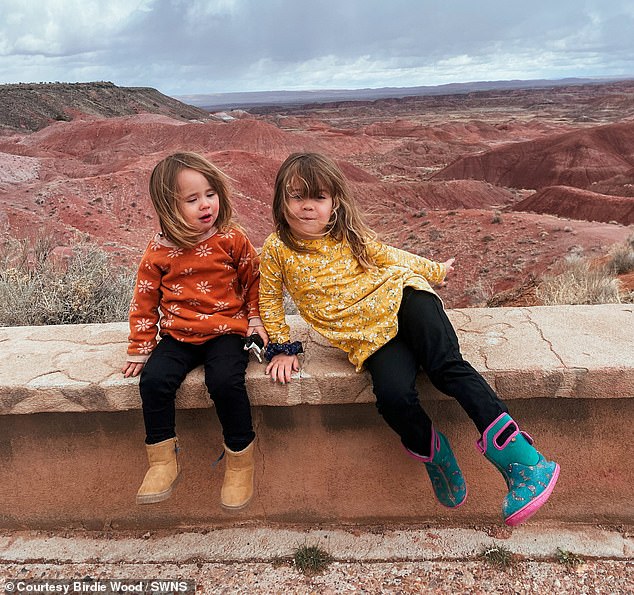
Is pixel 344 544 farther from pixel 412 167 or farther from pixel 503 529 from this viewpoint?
pixel 412 167

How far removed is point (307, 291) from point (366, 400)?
461mm

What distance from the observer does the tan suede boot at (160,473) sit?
1885mm

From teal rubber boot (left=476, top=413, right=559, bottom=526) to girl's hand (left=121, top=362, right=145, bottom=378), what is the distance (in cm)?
123

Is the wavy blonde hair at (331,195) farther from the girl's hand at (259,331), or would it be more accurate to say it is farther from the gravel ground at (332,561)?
the gravel ground at (332,561)

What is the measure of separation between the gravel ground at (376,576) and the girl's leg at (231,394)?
51 centimetres

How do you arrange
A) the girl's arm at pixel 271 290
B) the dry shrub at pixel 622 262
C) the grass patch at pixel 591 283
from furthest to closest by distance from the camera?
the dry shrub at pixel 622 262 < the grass patch at pixel 591 283 < the girl's arm at pixel 271 290

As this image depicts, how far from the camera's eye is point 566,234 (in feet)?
39.5

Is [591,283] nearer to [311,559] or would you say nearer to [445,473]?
[445,473]

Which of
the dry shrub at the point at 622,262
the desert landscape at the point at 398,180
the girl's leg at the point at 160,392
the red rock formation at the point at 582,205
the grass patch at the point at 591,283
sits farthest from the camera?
the red rock formation at the point at 582,205

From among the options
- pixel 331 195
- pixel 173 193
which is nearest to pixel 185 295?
pixel 173 193

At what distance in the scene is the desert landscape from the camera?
12.3 metres

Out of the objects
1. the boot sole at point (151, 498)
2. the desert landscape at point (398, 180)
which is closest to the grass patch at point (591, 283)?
the desert landscape at point (398, 180)

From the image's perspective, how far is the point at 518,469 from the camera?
175 centimetres

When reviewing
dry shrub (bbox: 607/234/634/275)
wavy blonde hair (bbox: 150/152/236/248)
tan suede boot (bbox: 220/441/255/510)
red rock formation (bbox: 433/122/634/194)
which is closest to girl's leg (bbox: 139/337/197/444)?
tan suede boot (bbox: 220/441/255/510)
